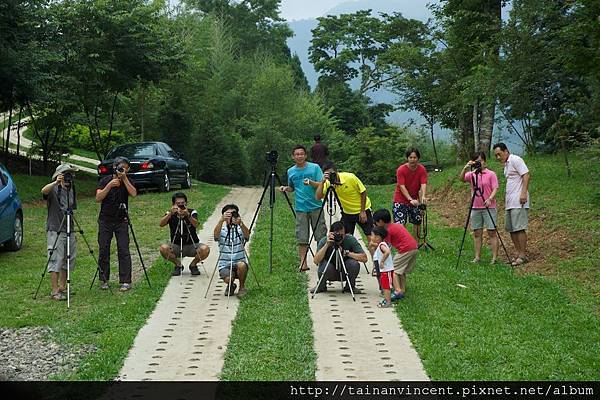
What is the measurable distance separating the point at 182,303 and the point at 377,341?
282cm

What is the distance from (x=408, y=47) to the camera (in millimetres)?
28359

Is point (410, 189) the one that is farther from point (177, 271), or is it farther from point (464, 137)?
point (464, 137)

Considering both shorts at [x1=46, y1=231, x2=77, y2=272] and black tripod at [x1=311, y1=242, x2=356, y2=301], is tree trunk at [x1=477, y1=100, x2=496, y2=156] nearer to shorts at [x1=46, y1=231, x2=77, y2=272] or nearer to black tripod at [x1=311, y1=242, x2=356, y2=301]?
black tripod at [x1=311, y1=242, x2=356, y2=301]

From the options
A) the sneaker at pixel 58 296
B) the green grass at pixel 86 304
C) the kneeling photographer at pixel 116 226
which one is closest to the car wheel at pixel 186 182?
the green grass at pixel 86 304

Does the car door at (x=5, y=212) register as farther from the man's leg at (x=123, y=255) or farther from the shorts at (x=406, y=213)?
the shorts at (x=406, y=213)

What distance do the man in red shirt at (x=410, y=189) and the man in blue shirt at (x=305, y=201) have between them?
136 cm

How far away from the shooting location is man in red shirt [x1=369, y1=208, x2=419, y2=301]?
9695 millimetres

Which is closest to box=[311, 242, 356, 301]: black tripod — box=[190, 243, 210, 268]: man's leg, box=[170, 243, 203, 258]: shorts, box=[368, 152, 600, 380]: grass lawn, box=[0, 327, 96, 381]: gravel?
box=[368, 152, 600, 380]: grass lawn

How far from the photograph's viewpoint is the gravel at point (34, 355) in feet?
23.3

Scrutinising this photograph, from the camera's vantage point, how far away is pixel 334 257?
10312 mm

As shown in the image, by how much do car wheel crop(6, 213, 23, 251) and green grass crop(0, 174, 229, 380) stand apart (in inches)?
5.0

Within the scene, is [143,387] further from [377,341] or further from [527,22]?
[527,22]

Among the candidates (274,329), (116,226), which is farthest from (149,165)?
(274,329)

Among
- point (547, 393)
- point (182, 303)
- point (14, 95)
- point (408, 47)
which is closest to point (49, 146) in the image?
point (14, 95)
